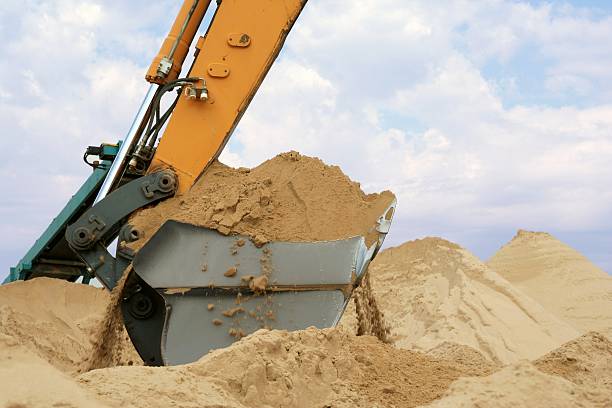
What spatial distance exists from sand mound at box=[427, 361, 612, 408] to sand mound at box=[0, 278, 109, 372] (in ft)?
12.2

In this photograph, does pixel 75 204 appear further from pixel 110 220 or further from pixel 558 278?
pixel 558 278

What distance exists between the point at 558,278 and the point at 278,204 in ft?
34.9

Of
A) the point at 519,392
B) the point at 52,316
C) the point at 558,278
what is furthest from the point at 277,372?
the point at 558,278

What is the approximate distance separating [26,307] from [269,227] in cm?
322

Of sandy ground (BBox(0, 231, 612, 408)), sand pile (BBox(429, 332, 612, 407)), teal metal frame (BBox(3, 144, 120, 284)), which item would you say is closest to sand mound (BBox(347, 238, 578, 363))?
sandy ground (BBox(0, 231, 612, 408))

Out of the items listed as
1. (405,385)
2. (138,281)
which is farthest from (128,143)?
(405,385)

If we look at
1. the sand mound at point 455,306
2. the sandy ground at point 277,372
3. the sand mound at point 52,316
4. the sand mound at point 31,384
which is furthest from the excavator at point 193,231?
the sand mound at point 455,306

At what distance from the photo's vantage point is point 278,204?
197 inches

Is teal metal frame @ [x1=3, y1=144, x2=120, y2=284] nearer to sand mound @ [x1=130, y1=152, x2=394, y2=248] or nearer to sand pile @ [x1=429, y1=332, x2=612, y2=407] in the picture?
sand mound @ [x1=130, y1=152, x2=394, y2=248]

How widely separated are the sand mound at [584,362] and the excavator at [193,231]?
1.26 m

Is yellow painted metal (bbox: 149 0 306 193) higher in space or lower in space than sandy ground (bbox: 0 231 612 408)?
higher

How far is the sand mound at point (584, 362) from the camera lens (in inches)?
190

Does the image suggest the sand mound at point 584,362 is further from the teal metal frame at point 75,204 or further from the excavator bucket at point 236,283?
the teal metal frame at point 75,204

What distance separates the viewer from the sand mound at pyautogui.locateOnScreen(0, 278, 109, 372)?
6.87 metres
